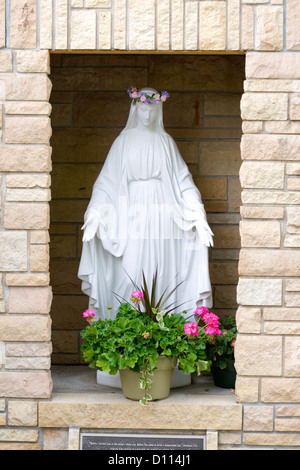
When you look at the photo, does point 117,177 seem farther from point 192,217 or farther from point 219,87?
point 219,87

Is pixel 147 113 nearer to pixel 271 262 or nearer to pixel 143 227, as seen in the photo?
pixel 143 227

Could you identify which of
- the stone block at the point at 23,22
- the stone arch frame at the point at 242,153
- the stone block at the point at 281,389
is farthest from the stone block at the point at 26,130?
the stone block at the point at 281,389

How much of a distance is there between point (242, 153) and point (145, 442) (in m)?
1.76

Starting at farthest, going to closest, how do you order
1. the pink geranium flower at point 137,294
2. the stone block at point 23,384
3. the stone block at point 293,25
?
the pink geranium flower at point 137,294 → the stone block at point 23,384 → the stone block at point 293,25

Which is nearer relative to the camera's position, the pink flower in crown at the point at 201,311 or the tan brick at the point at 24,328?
the tan brick at the point at 24,328

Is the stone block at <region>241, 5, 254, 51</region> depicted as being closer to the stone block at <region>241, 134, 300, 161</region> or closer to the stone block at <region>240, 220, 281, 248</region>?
the stone block at <region>241, 134, 300, 161</region>

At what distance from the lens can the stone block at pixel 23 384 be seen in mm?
4383

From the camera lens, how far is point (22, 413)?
14.4ft

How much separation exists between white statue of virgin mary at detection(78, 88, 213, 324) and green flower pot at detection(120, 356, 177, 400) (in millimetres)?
564

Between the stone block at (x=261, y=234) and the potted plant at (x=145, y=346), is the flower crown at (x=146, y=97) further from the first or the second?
the potted plant at (x=145, y=346)

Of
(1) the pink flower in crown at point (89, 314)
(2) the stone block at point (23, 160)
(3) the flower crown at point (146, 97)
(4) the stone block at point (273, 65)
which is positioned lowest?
(1) the pink flower in crown at point (89, 314)

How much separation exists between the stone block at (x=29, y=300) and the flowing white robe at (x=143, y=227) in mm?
563

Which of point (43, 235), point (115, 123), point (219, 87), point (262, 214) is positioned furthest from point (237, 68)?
point (43, 235)

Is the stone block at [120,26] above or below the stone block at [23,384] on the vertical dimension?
above
